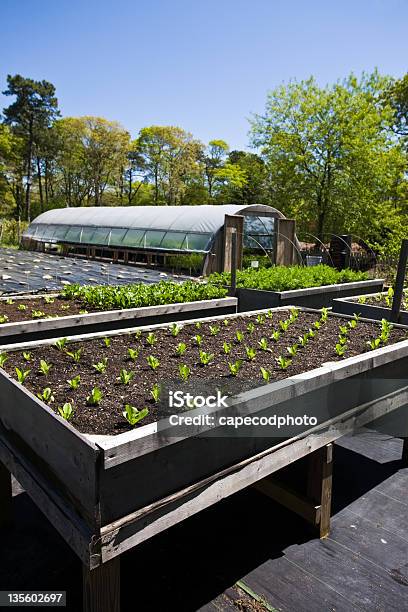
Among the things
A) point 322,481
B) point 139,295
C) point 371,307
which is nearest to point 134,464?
point 322,481

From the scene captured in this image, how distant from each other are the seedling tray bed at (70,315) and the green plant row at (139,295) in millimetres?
97

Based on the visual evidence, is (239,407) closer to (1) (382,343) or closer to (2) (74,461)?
(2) (74,461)

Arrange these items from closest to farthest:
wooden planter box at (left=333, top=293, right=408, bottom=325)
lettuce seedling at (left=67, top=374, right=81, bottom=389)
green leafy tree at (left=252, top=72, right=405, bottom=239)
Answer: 1. lettuce seedling at (left=67, top=374, right=81, bottom=389)
2. wooden planter box at (left=333, top=293, right=408, bottom=325)
3. green leafy tree at (left=252, top=72, right=405, bottom=239)

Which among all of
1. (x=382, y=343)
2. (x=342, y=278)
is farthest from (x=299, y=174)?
(x=382, y=343)

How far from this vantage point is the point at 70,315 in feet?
16.7

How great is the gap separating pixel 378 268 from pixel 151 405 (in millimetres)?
12451

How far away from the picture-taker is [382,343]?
4141 mm

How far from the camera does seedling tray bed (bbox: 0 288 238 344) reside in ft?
15.0

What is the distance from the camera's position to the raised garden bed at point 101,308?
4672mm

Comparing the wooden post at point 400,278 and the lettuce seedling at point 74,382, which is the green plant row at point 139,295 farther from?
the lettuce seedling at point 74,382

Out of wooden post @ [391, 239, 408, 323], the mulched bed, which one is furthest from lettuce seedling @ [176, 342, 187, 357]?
wooden post @ [391, 239, 408, 323]

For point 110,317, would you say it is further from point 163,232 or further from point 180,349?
point 163,232

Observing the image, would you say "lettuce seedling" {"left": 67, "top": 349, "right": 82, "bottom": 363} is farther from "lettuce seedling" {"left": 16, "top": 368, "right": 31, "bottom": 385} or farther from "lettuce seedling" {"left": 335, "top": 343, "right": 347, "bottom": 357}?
"lettuce seedling" {"left": 335, "top": 343, "right": 347, "bottom": 357}

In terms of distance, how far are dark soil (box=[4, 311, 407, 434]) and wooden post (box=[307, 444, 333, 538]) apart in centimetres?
61
